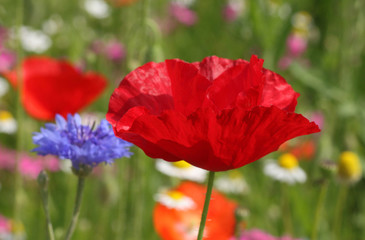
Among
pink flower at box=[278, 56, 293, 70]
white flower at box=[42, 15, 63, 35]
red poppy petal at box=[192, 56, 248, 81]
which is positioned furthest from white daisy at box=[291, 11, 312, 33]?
red poppy petal at box=[192, 56, 248, 81]

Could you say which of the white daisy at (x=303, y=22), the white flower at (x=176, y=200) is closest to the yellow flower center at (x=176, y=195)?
the white flower at (x=176, y=200)

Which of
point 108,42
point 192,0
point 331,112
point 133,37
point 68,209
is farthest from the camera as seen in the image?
point 192,0

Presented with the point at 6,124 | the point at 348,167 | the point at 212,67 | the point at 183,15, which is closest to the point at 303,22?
the point at 183,15

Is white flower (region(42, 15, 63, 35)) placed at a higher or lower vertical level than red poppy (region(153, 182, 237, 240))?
higher

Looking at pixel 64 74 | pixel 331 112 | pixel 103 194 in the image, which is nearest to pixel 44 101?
pixel 64 74

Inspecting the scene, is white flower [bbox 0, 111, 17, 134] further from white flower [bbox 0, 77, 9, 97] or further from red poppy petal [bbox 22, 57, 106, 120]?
red poppy petal [bbox 22, 57, 106, 120]

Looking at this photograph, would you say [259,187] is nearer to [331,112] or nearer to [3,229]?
[331,112]
